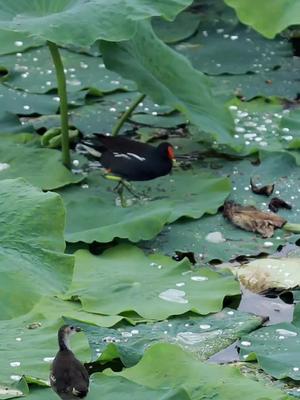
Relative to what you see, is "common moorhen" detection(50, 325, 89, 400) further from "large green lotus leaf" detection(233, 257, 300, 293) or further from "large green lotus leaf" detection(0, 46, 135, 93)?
"large green lotus leaf" detection(0, 46, 135, 93)

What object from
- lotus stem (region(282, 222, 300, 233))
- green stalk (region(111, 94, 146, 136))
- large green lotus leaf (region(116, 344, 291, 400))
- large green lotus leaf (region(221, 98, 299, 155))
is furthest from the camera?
large green lotus leaf (region(221, 98, 299, 155))

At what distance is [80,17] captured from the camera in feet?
16.4

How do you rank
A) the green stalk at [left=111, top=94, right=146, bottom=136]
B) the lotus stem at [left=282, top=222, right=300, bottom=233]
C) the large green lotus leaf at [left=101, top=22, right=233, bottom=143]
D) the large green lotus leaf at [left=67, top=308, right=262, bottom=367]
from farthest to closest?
1. the green stalk at [left=111, top=94, right=146, bottom=136]
2. the large green lotus leaf at [left=101, top=22, right=233, bottom=143]
3. the lotus stem at [left=282, top=222, right=300, bottom=233]
4. the large green lotus leaf at [left=67, top=308, right=262, bottom=367]

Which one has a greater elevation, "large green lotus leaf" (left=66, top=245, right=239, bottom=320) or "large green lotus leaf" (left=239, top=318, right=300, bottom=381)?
"large green lotus leaf" (left=239, top=318, right=300, bottom=381)

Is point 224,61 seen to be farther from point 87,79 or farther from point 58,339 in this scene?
point 58,339

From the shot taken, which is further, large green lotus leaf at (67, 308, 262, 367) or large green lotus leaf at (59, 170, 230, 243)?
large green lotus leaf at (59, 170, 230, 243)

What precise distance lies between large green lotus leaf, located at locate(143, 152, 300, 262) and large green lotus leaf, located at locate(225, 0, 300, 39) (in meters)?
0.50

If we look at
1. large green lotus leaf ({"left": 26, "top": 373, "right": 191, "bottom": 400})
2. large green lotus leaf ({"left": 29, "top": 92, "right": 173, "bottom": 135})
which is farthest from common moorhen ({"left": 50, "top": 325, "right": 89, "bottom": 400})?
large green lotus leaf ({"left": 29, "top": 92, "right": 173, "bottom": 135})

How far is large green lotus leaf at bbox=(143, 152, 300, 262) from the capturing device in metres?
5.16

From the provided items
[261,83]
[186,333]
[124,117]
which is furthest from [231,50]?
[186,333]

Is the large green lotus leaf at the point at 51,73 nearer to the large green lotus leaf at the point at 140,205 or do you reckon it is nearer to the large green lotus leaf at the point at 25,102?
the large green lotus leaf at the point at 25,102

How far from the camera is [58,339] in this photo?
13.5 feet

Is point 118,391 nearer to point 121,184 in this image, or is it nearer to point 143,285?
point 143,285

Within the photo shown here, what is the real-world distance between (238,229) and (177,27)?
221 cm
